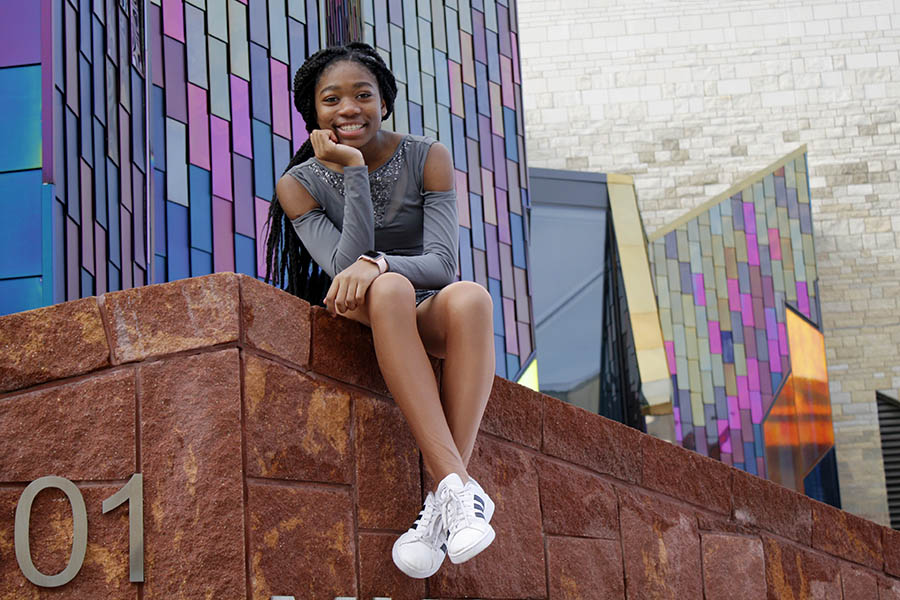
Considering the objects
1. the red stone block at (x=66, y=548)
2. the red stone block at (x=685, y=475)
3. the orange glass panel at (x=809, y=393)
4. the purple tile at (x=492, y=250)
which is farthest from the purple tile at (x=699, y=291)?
the red stone block at (x=66, y=548)

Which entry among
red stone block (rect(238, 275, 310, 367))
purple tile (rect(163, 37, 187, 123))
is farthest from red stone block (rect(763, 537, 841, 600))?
purple tile (rect(163, 37, 187, 123))

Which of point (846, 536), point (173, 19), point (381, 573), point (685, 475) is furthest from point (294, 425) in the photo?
point (173, 19)

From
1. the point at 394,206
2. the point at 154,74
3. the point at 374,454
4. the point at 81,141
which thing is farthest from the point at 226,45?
the point at 374,454

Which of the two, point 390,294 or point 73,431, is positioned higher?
point 390,294

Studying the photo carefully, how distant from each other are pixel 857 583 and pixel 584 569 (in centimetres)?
193

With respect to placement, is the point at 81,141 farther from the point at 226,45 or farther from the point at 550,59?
the point at 550,59

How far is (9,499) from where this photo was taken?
9.10ft

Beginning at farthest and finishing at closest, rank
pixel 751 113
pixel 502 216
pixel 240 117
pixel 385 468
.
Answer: pixel 751 113 < pixel 502 216 < pixel 240 117 < pixel 385 468

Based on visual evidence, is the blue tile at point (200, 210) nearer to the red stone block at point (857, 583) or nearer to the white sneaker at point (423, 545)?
the red stone block at point (857, 583)

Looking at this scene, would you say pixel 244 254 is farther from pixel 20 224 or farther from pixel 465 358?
pixel 465 358

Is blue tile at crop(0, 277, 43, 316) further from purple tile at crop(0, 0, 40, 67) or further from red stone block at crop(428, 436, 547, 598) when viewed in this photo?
red stone block at crop(428, 436, 547, 598)

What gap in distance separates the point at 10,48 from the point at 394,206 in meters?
3.14

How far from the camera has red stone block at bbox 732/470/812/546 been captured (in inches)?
184

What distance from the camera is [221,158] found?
27.8ft
